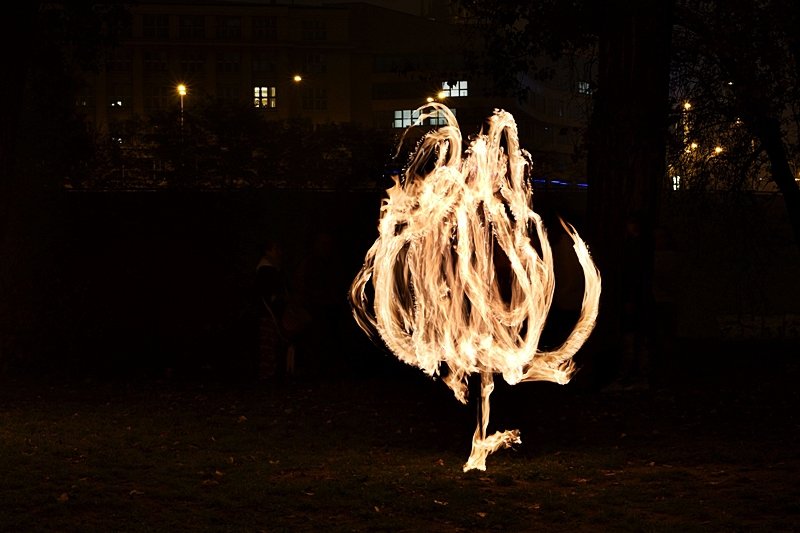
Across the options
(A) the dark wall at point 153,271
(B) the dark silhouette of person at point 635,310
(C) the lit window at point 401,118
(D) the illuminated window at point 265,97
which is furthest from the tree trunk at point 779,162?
(D) the illuminated window at point 265,97

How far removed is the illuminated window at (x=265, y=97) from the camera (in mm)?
124938

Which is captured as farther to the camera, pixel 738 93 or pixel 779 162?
pixel 779 162

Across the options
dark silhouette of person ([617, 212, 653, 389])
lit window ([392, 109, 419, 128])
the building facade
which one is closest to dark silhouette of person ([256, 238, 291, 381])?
dark silhouette of person ([617, 212, 653, 389])

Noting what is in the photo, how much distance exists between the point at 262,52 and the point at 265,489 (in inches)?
4744

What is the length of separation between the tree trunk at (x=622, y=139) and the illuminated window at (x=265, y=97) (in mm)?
111104

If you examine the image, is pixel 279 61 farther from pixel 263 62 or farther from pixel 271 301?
pixel 271 301

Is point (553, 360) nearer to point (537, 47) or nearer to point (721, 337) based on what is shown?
point (537, 47)

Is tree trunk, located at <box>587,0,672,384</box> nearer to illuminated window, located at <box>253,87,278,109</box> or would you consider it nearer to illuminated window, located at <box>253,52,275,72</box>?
illuminated window, located at <box>253,87,278,109</box>

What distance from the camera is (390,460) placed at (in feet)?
33.5

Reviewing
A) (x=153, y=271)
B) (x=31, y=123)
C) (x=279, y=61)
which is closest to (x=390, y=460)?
(x=153, y=271)

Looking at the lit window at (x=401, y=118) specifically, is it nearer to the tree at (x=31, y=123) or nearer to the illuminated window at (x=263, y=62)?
the illuminated window at (x=263, y=62)

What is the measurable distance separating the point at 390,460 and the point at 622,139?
21.3 feet

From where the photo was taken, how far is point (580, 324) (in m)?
11.4

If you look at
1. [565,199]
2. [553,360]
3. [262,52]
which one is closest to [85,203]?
[565,199]
